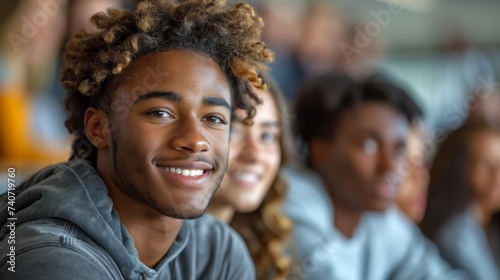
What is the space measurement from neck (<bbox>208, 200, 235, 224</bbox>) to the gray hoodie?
0.39 m

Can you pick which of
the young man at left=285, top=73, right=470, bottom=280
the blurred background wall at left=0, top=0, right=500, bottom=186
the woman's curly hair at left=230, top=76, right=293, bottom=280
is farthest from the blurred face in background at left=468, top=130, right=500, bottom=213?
the woman's curly hair at left=230, top=76, right=293, bottom=280

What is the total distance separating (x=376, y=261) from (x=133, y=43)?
1.00 m

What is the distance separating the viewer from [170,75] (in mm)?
736

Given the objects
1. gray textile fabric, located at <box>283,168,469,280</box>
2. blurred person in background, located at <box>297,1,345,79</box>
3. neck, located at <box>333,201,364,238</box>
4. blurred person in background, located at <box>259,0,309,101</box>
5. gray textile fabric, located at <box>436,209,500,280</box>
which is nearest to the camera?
gray textile fabric, located at <box>283,168,469,280</box>

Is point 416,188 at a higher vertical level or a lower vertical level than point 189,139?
lower

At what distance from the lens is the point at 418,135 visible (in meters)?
1.72

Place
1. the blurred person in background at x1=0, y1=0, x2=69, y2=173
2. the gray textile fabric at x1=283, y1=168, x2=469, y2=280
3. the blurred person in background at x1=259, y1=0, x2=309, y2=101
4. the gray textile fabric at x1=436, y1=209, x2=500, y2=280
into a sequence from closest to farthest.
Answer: the gray textile fabric at x1=283, y1=168, x2=469, y2=280 → the gray textile fabric at x1=436, y1=209, x2=500, y2=280 → the blurred person in background at x1=0, y1=0, x2=69, y2=173 → the blurred person in background at x1=259, y1=0, x2=309, y2=101

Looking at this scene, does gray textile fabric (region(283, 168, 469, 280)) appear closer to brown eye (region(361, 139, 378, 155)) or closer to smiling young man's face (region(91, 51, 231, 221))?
brown eye (region(361, 139, 378, 155))

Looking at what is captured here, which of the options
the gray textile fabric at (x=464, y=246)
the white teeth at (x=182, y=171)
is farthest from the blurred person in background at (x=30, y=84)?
the white teeth at (x=182, y=171)

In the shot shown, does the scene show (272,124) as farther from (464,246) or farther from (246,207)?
(464,246)

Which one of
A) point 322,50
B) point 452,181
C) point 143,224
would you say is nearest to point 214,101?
point 143,224

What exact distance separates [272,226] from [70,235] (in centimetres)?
68

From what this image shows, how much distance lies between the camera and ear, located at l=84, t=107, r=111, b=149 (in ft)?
2.51

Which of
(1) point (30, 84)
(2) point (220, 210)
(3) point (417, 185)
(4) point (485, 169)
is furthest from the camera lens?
(1) point (30, 84)
